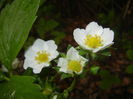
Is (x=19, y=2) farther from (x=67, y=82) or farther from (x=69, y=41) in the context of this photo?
(x=69, y=41)

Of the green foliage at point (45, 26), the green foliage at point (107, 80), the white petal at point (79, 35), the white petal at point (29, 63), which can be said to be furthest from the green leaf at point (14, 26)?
the green foliage at point (107, 80)

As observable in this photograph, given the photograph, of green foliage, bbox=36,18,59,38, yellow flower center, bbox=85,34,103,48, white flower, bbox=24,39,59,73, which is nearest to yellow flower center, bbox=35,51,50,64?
white flower, bbox=24,39,59,73

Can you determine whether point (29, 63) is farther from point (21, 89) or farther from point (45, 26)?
point (45, 26)

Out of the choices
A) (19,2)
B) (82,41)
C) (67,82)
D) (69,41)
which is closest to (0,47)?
(19,2)

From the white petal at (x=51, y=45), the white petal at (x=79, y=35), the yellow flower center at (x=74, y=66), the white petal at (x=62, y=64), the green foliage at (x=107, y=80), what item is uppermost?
the white petal at (x=79, y=35)

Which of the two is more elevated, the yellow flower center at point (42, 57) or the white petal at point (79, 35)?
the white petal at point (79, 35)

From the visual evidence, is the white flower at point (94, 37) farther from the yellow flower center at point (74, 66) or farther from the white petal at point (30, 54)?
the white petal at point (30, 54)

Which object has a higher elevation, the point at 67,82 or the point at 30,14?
the point at 30,14
